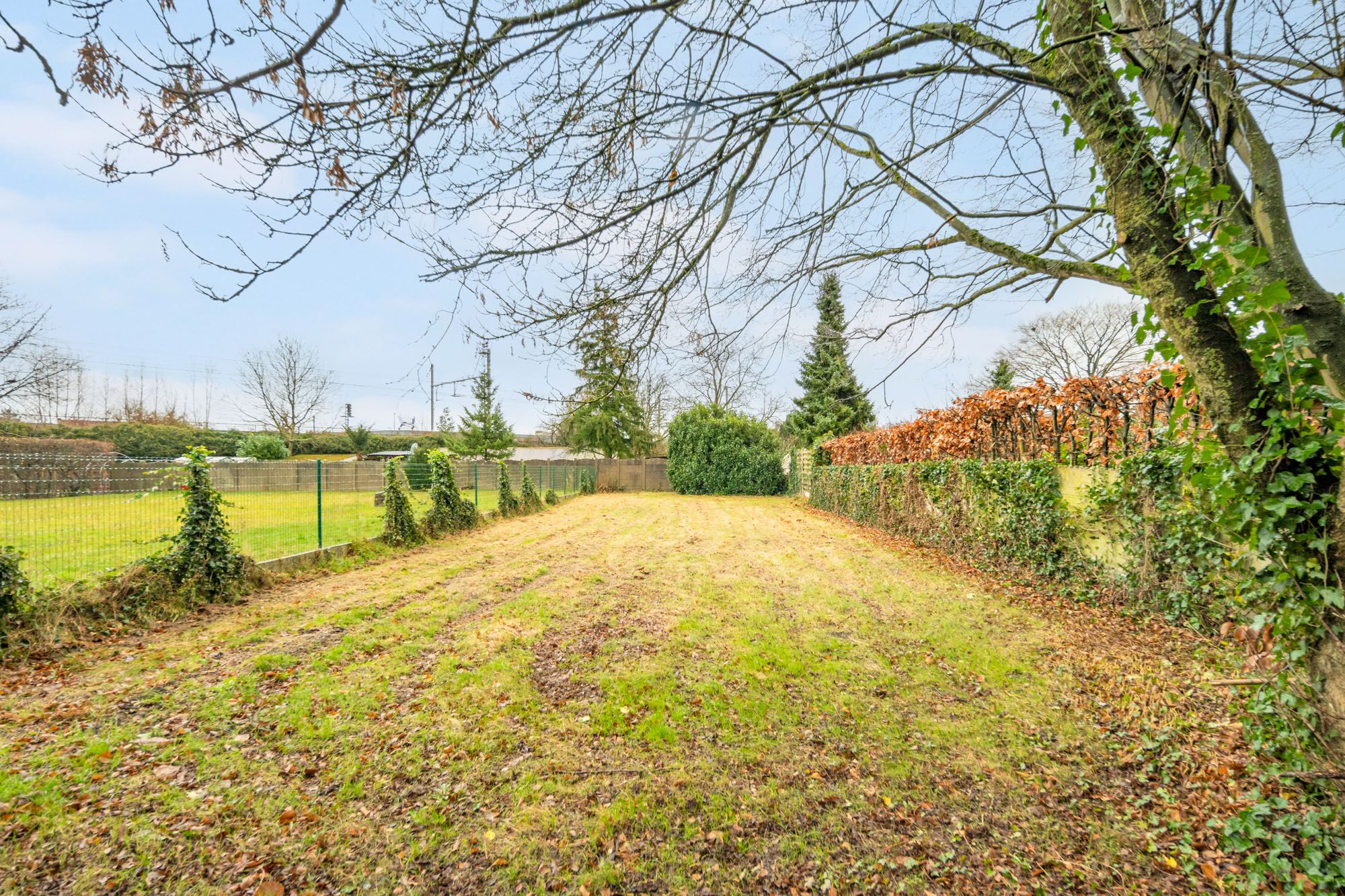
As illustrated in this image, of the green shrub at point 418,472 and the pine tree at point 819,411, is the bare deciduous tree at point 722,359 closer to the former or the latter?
the green shrub at point 418,472

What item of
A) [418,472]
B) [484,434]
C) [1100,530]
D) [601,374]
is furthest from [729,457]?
[601,374]

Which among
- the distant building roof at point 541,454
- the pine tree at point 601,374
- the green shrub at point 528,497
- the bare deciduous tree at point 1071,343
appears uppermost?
the bare deciduous tree at point 1071,343

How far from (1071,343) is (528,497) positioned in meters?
21.1

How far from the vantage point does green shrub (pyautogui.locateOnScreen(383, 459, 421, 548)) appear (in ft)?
27.7

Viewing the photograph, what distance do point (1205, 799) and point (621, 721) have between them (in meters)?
2.80

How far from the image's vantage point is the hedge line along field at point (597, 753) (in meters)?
2.05

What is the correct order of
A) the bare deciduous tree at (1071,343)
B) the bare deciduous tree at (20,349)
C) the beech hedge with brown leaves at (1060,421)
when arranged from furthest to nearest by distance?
1. the bare deciduous tree at (1071,343)
2. the bare deciduous tree at (20,349)
3. the beech hedge with brown leaves at (1060,421)

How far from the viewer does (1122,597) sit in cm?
473

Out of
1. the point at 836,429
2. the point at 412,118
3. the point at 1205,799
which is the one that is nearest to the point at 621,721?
the point at 1205,799

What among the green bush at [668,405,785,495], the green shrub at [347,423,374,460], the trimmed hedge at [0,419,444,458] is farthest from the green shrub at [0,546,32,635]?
the green shrub at [347,423,374,460]

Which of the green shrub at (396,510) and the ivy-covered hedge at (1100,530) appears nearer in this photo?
the ivy-covered hedge at (1100,530)

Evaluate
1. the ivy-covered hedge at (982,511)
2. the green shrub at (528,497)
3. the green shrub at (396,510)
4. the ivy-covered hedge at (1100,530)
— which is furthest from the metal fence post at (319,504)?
the ivy-covered hedge at (982,511)

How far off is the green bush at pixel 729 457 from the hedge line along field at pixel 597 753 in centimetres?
1712

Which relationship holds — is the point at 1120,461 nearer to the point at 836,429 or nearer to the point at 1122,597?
the point at 1122,597
